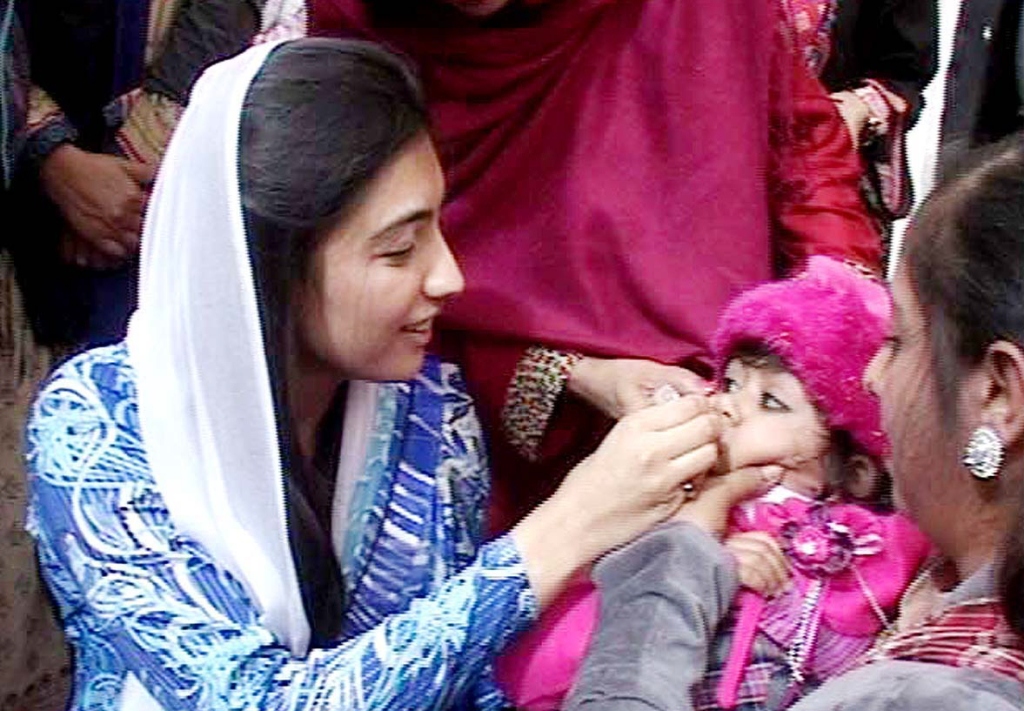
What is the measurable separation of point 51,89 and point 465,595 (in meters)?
1.00

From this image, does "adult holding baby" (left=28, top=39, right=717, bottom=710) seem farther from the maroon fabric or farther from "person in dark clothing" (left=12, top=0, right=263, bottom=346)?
"person in dark clothing" (left=12, top=0, right=263, bottom=346)

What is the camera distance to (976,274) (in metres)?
1.18

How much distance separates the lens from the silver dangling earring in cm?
118

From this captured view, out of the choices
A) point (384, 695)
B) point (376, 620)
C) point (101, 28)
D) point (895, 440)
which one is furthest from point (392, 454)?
point (101, 28)

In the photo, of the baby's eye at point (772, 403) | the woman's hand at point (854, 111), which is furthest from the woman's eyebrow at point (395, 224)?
the woman's hand at point (854, 111)

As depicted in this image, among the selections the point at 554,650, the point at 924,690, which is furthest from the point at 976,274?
the point at 554,650

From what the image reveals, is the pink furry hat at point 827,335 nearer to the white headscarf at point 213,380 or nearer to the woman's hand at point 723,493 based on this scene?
the woman's hand at point 723,493

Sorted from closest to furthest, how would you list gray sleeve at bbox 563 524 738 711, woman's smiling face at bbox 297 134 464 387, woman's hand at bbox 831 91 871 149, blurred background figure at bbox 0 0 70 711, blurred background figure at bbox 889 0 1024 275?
gray sleeve at bbox 563 524 738 711 → woman's smiling face at bbox 297 134 464 387 → blurred background figure at bbox 0 0 70 711 → woman's hand at bbox 831 91 871 149 → blurred background figure at bbox 889 0 1024 275

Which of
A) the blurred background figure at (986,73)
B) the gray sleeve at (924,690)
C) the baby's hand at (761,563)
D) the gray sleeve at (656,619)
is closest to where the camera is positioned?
the gray sleeve at (924,690)

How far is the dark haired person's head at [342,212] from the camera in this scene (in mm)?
Answer: 1573

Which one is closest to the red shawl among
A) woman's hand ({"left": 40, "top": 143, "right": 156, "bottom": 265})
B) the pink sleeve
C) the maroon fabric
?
the maroon fabric

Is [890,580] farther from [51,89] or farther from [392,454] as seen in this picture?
[51,89]

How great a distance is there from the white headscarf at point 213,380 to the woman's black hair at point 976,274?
583mm

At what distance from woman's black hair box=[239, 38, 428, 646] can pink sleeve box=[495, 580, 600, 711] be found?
20 centimetres
